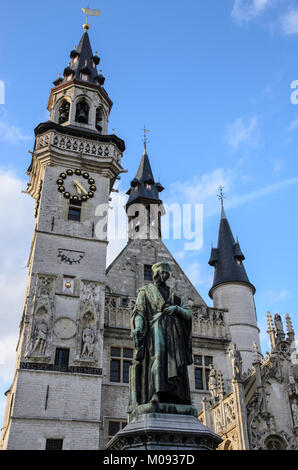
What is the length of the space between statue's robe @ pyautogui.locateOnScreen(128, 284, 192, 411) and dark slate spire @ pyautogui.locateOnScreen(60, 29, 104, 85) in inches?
983

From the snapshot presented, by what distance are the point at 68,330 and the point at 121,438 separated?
15.4m

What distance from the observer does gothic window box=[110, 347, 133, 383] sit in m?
21.1

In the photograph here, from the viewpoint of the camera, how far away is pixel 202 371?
22234 mm

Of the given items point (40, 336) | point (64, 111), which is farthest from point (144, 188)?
point (40, 336)

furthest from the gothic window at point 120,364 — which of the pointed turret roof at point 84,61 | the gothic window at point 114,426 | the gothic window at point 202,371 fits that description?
the pointed turret roof at point 84,61

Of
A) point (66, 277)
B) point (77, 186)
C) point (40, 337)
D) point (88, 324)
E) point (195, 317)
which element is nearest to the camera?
point (40, 337)

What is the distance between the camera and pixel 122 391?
20.6 metres

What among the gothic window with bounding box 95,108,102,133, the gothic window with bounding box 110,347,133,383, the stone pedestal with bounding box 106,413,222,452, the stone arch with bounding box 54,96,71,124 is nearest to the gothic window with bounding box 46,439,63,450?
the gothic window with bounding box 110,347,133,383

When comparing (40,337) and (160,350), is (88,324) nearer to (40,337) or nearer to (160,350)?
(40,337)

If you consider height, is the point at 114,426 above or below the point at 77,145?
below

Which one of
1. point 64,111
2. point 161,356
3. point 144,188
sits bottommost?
point 161,356

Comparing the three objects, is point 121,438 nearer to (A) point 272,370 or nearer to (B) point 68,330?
(A) point 272,370

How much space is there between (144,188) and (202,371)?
13.3 meters
